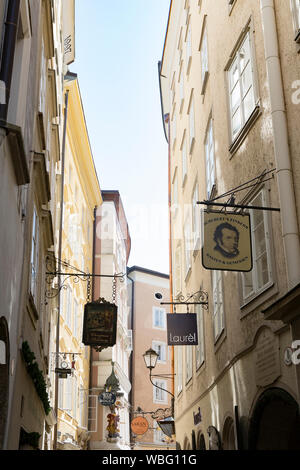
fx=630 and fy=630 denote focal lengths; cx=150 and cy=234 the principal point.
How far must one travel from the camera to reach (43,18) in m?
13.2

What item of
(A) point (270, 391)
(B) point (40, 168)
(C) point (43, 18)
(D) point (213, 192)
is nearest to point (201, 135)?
(D) point (213, 192)

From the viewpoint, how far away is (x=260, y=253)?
10219 millimetres

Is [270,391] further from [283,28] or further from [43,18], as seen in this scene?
[43,18]

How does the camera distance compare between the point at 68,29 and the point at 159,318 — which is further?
the point at 159,318

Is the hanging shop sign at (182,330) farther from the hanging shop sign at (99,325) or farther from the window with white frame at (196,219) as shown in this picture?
the window with white frame at (196,219)

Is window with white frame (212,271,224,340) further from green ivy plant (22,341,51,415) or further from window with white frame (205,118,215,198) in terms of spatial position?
green ivy plant (22,341,51,415)

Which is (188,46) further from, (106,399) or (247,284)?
(106,399)

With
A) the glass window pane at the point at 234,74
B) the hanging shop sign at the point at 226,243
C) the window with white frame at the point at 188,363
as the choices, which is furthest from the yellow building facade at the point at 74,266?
the hanging shop sign at the point at 226,243

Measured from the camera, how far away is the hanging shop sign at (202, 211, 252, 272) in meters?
9.31

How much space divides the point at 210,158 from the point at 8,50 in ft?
28.6

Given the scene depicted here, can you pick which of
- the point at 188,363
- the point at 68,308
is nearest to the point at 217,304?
the point at 188,363

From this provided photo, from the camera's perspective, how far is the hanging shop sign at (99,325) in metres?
15.9

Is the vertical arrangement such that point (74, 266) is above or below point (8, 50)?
above
